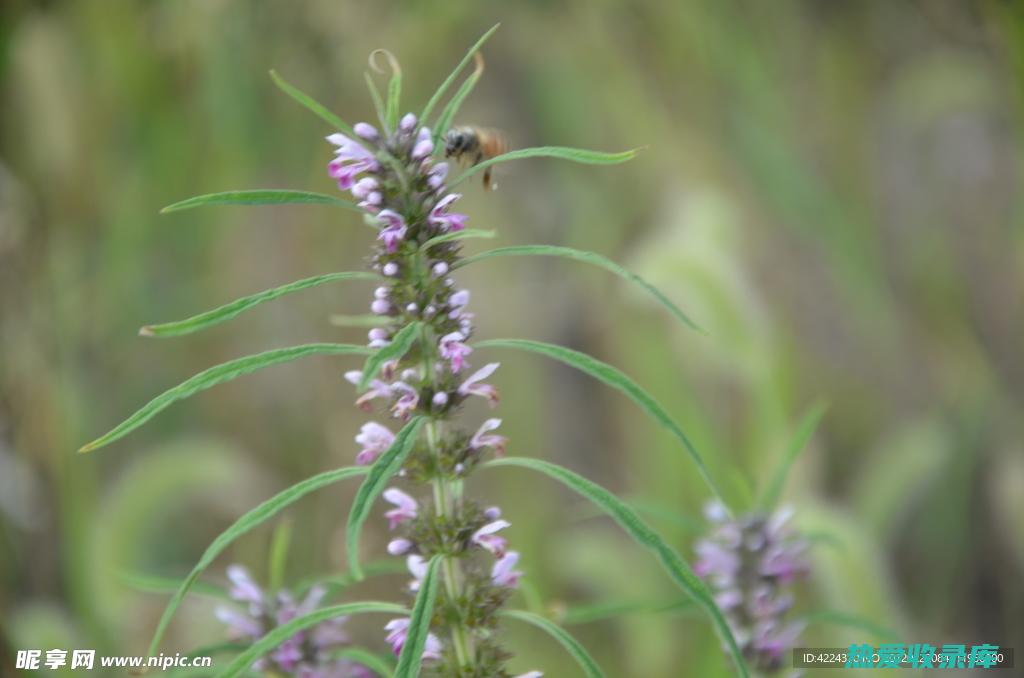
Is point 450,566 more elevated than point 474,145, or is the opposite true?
point 474,145

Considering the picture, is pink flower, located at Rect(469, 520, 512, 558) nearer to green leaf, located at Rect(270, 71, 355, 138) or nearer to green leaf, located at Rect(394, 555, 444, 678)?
green leaf, located at Rect(394, 555, 444, 678)

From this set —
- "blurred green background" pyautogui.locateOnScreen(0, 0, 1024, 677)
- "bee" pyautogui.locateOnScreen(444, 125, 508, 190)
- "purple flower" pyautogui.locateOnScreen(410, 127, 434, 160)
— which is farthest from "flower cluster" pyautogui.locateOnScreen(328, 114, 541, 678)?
"blurred green background" pyautogui.locateOnScreen(0, 0, 1024, 677)

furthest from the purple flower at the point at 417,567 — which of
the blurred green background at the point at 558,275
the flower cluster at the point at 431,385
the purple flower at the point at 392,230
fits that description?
the blurred green background at the point at 558,275

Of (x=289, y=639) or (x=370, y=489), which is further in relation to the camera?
(x=289, y=639)

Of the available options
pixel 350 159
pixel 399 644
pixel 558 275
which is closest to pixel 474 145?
pixel 350 159

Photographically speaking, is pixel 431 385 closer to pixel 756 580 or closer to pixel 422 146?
pixel 422 146

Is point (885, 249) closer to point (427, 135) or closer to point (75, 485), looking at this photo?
point (75, 485)
